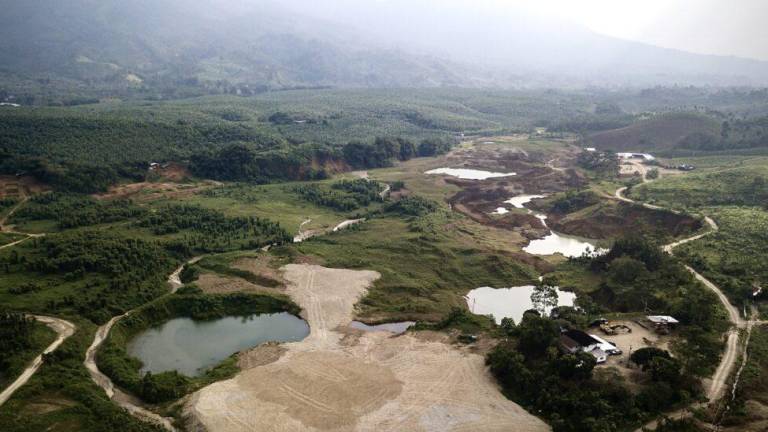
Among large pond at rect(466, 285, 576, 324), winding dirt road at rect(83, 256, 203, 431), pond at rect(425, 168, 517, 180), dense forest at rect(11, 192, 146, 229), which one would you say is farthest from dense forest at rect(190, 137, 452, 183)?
winding dirt road at rect(83, 256, 203, 431)

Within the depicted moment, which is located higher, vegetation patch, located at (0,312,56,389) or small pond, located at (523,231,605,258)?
vegetation patch, located at (0,312,56,389)

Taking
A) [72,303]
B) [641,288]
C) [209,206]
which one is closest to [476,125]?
[209,206]

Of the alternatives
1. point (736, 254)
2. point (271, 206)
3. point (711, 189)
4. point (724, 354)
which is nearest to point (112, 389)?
point (724, 354)

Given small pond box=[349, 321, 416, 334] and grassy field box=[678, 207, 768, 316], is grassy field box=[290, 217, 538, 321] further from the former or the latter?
grassy field box=[678, 207, 768, 316]

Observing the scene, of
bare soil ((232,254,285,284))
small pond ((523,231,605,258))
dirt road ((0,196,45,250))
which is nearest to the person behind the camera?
bare soil ((232,254,285,284))

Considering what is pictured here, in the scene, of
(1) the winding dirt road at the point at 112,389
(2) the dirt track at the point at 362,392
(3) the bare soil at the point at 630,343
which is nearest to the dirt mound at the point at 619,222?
(3) the bare soil at the point at 630,343

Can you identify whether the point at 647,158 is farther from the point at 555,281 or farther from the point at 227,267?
the point at 227,267

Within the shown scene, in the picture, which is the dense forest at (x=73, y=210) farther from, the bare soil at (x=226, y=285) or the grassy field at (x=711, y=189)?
the grassy field at (x=711, y=189)
